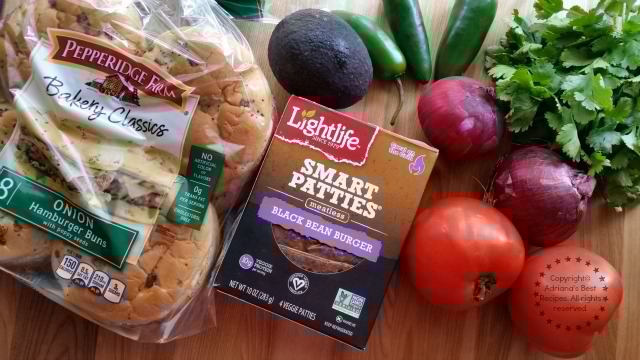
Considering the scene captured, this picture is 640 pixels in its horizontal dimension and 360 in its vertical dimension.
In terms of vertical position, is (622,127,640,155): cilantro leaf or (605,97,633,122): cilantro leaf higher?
(605,97,633,122): cilantro leaf

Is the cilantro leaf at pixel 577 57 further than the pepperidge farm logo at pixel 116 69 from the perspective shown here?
Yes

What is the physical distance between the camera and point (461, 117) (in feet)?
2.73

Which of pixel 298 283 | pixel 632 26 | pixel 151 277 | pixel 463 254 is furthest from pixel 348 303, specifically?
pixel 632 26

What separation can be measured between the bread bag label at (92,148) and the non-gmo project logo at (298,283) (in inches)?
6.5

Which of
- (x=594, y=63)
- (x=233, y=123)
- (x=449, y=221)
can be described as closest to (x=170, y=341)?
(x=233, y=123)

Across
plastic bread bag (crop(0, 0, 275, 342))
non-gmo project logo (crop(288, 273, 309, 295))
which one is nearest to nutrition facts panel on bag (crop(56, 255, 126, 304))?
plastic bread bag (crop(0, 0, 275, 342))

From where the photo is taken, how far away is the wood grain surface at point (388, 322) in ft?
2.74

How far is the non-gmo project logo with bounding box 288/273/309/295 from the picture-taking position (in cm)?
78

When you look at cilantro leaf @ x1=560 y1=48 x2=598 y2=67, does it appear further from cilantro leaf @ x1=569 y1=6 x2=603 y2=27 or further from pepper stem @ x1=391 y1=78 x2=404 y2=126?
pepper stem @ x1=391 y1=78 x2=404 y2=126

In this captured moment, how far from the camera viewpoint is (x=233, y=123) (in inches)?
29.7

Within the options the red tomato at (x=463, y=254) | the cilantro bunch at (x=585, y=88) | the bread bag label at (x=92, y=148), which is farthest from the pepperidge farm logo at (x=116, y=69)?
the cilantro bunch at (x=585, y=88)

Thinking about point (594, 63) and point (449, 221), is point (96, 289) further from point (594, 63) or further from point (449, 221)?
point (594, 63)

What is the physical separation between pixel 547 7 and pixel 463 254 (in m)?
0.43

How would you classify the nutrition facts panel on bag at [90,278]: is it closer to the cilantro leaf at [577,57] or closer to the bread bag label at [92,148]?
the bread bag label at [92,148]
